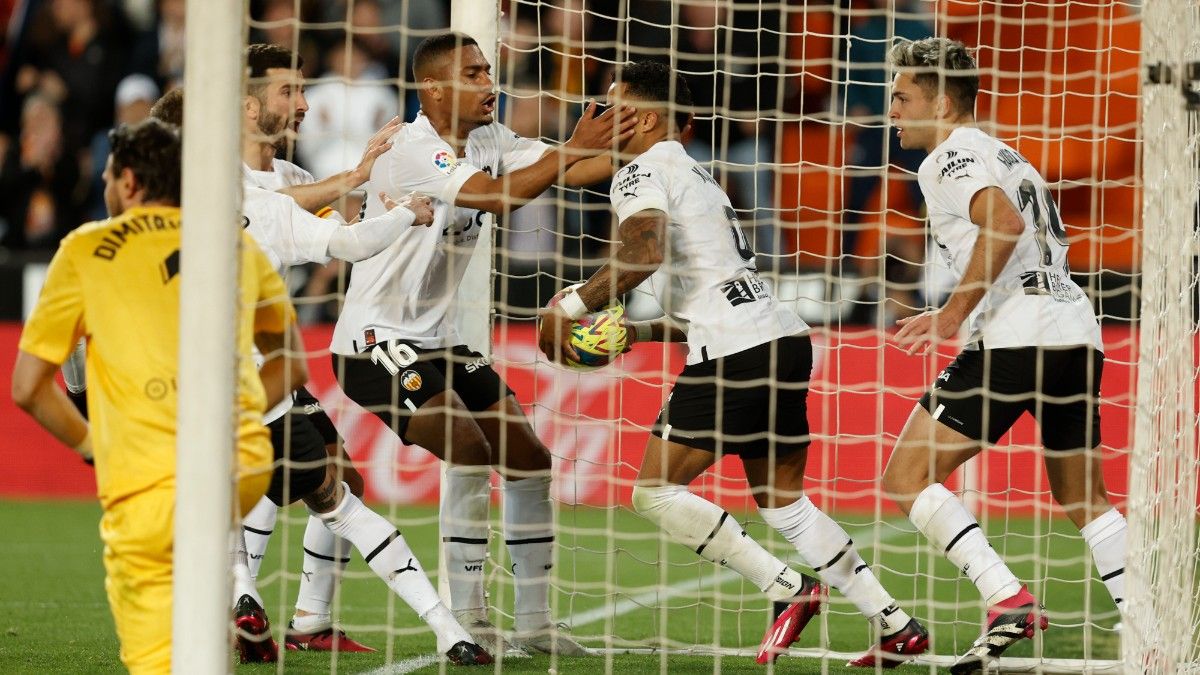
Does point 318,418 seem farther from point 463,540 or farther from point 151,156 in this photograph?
point 151,156

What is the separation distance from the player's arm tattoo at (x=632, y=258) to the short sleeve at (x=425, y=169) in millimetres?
568

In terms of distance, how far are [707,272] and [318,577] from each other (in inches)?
76.4

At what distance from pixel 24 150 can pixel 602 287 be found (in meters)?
8.28

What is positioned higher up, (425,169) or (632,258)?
(425,169)

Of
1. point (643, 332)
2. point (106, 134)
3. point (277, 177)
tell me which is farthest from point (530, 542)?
point (106, 134)

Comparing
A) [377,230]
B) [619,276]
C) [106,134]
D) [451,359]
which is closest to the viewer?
[377,230]

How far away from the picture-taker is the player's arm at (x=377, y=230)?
5.20 metres

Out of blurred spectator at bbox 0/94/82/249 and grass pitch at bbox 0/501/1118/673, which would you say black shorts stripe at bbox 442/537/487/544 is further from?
blurred spectator at bbox 0/94/82/249

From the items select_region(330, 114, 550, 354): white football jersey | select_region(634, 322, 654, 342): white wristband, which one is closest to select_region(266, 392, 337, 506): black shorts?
select_region(330, 114, 550, 354): white football jersey

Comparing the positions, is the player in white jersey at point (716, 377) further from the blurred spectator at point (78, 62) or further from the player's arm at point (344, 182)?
the blurred spectator at point (78, 62)

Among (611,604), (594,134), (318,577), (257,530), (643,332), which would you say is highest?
(594,134)

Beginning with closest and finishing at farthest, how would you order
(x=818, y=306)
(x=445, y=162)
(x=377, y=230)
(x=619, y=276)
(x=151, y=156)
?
(x=151, y=156)
(x=377, y=230)
(x=619, y=276)
(x=445, y=162)
(x=818, y=306)

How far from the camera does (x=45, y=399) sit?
12.7ft

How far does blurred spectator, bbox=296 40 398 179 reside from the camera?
10.6 m
